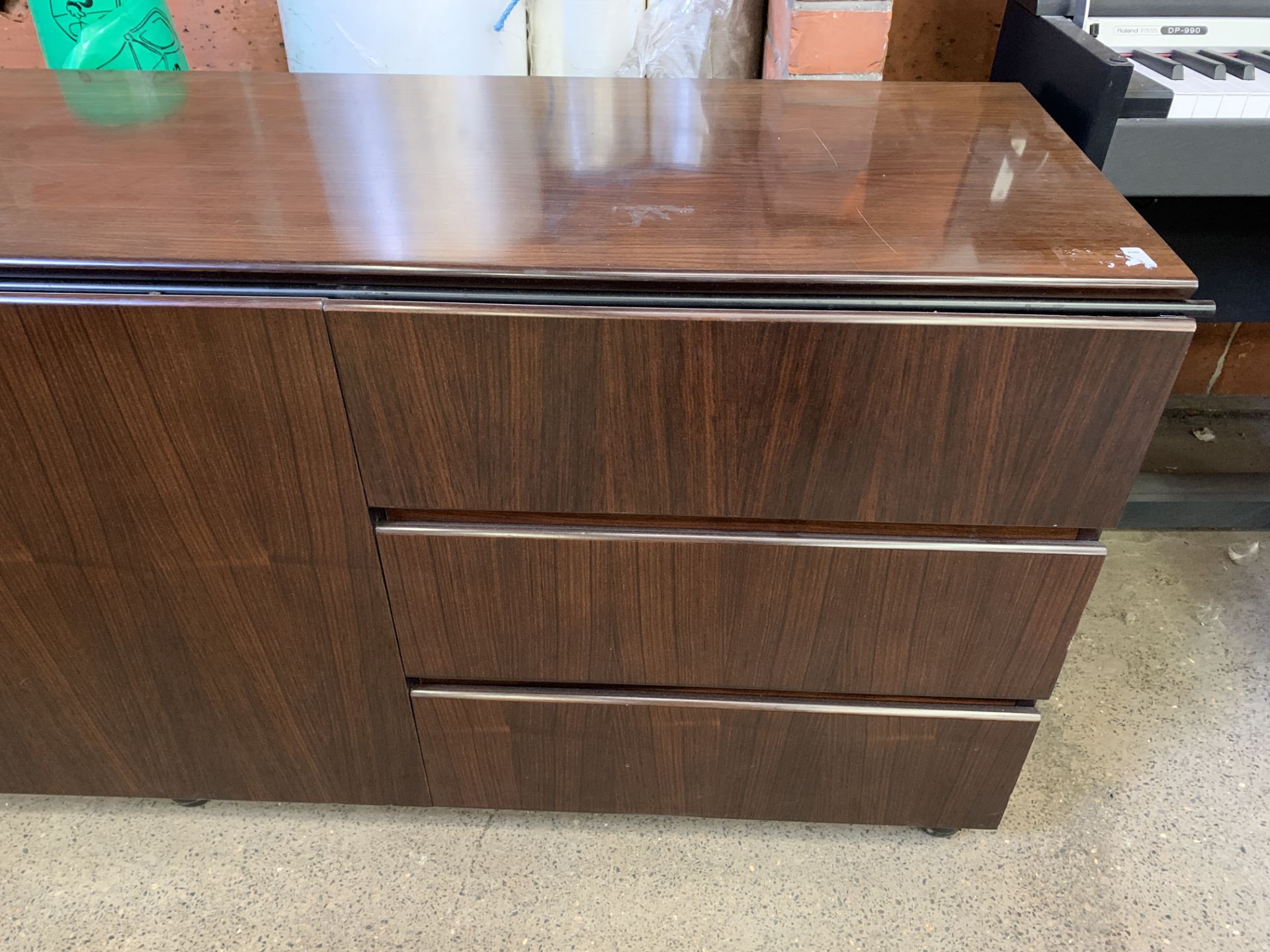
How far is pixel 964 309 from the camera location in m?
0.62

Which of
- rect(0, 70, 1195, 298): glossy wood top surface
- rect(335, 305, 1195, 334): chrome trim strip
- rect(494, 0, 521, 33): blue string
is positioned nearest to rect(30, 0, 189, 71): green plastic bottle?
rect(0, 70, 1195, 298): glossy wood top surface

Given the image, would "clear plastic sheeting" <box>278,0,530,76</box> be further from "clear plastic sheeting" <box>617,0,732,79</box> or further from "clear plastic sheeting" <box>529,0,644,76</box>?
"clear plastic sheeting" <box>617,0,732,79</box>

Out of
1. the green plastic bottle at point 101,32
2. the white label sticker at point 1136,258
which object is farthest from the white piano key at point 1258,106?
the green plastic bottle at point 101,32

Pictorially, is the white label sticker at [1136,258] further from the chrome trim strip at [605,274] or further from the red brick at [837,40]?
the red brick at [837,40]

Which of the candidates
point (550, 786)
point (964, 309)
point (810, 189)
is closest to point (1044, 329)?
point (964, 309)

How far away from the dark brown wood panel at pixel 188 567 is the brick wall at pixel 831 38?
702mm

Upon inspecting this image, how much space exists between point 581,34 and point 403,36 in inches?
8.9

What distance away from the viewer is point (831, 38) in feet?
3.37

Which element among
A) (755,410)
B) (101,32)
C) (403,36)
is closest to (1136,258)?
(755,410)

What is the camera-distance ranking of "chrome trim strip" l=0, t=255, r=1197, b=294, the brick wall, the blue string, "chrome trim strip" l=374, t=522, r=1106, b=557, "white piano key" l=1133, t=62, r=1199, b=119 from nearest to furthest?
"chrome trim strip" l=0, t=255, r=1197, b=294 → "chrome trim strip" l=374, t=522, r=1106, b=557 → "white piano key" l=1133, t=62, r=1199, b=119 → the brick wall → the blue string

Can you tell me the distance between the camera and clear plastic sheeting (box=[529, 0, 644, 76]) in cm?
111

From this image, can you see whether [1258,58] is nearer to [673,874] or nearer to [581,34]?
[581,34]

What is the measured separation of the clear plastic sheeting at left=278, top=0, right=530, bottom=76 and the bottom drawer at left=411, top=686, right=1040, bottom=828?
2.64 ft

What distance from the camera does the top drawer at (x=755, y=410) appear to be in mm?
625
